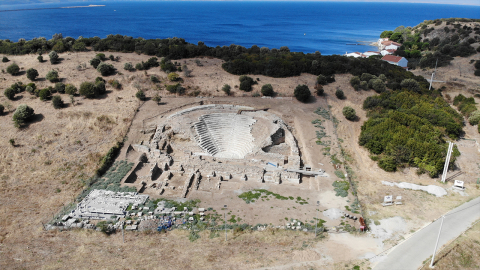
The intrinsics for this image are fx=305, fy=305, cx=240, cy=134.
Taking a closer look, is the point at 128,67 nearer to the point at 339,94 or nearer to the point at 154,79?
the point at 154,79

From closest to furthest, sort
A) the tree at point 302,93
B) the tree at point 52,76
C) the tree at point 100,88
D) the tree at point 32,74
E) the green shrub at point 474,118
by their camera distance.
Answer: the green shrub at point 474,118
the tree at point 100,88
the tree at point 302,93
the tree at point 32,74
the tree at point 52,76

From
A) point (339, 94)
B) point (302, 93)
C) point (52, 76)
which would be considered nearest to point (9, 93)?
point (52, 76)

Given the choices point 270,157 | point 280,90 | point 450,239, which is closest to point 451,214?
point 450,239

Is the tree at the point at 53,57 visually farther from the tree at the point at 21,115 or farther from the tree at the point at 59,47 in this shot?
the tree at the point at 21,115

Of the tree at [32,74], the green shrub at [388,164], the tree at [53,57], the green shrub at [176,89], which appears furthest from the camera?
the tree at [53,57]

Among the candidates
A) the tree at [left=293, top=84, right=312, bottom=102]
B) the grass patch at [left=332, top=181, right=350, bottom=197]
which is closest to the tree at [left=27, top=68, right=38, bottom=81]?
the tree at [left=293, top=84, right=312, bottom=102]

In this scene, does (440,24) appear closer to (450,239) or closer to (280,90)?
(280,90)

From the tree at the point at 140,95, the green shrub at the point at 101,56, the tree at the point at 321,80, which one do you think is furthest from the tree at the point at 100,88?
the tree at the point at 321,80
